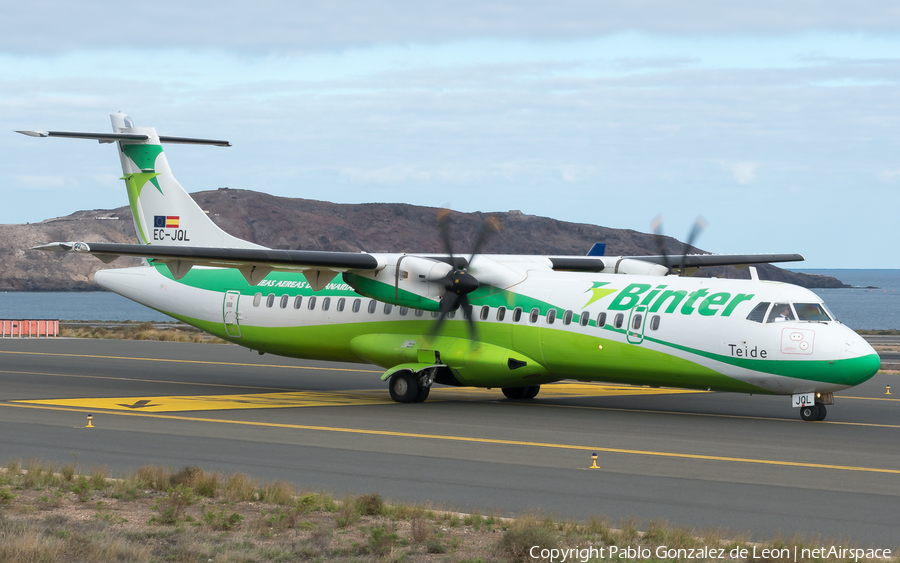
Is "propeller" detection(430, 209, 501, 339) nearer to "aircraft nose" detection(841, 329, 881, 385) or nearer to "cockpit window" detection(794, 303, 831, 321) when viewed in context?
"cockpit window" detection(794, 303, 831, 321)

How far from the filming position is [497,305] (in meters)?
21.9

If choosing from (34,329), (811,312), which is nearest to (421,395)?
(811,312)

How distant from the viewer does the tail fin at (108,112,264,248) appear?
2727 centimetres

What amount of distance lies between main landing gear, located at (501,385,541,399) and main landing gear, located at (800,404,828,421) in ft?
21.8

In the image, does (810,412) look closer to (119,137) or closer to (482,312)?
(482,312)

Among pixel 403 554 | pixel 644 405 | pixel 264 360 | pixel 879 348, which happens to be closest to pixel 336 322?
pixel 644 405

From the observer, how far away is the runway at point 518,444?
448 inches

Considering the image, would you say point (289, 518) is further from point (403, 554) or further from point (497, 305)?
point (497, 305)

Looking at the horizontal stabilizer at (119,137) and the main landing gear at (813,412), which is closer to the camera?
the main landing gear at (813,412)

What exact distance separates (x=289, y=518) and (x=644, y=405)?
45.5ft

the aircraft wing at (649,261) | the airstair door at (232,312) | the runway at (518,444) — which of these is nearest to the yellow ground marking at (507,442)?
the runway at (518,444)

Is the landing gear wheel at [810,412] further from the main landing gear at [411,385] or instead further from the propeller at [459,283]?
the main landing gear at [411,385]

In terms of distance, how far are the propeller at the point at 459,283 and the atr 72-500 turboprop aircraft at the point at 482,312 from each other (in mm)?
39

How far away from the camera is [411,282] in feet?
72.2
